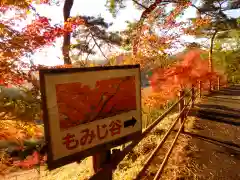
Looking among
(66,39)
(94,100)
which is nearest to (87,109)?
(94,100)

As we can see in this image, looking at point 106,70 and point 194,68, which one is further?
point 194,68

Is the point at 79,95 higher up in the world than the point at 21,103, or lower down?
higher up

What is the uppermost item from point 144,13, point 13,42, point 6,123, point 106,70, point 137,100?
point 144,13

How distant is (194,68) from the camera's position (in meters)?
13.1

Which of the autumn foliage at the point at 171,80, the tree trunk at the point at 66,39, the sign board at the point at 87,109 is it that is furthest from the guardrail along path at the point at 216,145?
the tree trunk at the point at 66,39

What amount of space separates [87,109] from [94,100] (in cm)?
10

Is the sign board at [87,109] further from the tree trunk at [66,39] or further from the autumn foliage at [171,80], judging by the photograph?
the autumn foliage at [171,80]

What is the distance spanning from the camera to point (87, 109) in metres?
2.00

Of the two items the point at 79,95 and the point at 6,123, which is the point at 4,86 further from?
the point at 79,95

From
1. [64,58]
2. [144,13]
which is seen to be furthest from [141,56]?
[144,13]

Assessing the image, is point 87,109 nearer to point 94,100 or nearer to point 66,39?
point 94,100

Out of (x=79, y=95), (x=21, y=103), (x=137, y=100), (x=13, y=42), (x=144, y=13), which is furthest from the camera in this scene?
(x=144, y=13)

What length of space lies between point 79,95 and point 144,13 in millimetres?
10752

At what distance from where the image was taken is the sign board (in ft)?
5.77
